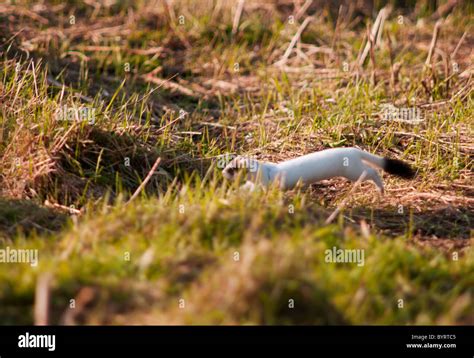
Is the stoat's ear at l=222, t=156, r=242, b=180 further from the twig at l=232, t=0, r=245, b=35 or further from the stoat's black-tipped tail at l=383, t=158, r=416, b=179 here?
the twig at l=232, t=0, r=245, b=35

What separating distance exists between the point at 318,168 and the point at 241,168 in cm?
49

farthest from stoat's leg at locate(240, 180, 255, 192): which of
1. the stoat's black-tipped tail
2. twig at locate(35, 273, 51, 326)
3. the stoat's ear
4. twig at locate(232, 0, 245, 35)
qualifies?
twig at locate(232, 0, 245, 35)

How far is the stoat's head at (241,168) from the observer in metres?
4.52

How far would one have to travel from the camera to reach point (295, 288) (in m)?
3.35

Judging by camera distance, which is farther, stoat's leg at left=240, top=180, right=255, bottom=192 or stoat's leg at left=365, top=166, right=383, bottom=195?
stoat's leg at left=365, top=166, right=383, bottom=195

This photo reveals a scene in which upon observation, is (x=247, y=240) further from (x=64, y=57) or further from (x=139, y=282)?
(x=64, y=57)

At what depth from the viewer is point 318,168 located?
15.4 ft

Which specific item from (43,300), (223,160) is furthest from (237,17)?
(43,300)

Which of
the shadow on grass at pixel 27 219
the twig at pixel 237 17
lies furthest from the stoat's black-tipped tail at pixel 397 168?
the twig at pixel 237 17

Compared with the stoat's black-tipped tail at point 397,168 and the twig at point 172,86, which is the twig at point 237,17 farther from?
the stoat's black-tipped tail at point 397,168

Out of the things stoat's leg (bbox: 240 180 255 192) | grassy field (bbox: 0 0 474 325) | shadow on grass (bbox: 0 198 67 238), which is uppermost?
stoat's leg (bbox: 240 180 255 192)

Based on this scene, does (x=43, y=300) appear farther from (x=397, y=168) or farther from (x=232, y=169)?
(x=397, y=168)

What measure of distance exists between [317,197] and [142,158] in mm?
1147

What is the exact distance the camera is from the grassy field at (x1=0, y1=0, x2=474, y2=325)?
3.42 m
